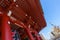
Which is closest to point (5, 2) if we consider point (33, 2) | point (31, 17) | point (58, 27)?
point (33, 2)

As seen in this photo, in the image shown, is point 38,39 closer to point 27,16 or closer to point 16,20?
point 27,16

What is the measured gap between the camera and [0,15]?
293 cm

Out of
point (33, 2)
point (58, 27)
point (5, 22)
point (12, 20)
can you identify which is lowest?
point (5, 22)

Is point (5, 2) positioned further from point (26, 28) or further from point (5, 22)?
point (26, 28)

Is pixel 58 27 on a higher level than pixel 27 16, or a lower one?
higher

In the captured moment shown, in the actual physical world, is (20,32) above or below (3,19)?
above

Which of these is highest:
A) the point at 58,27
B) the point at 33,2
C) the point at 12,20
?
the point at 58,27

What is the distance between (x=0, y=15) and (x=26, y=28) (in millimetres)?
1012

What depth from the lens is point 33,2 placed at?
3371 mm

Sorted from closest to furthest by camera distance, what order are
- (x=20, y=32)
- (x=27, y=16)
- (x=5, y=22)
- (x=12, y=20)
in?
(x=5, y=22) → (x=12, y=20) → (x=27, y=16) → (x=20, y=32)

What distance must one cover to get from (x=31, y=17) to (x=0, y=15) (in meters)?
1.16

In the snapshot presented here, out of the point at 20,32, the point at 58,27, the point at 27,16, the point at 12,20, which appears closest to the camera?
the point at 12,20

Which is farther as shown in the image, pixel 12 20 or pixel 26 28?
pixel 26 28

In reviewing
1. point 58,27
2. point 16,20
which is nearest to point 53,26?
point 58,27
